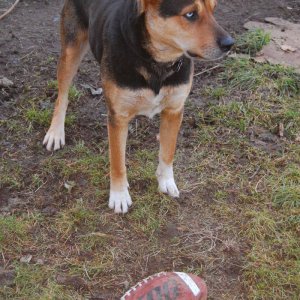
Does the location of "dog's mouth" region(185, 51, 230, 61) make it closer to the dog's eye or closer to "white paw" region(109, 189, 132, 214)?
the dog's eye

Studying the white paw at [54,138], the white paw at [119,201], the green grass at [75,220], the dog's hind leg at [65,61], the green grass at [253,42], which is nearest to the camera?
the green grass at [75,220]

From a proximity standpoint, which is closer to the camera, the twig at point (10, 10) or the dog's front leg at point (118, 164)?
the dog's front leg at point (118, 164)

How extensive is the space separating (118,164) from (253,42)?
8.75 feet

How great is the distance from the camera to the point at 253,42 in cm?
580

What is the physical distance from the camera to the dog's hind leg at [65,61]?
426cm

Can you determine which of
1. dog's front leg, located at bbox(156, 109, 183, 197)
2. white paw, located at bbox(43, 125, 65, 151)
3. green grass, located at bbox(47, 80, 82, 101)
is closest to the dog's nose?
dog's front leg, located at bbox(156, 109, 183, 197)

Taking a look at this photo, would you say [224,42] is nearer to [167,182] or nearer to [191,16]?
[191,16]

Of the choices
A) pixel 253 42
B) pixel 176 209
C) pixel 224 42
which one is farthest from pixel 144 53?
pixel 253 42

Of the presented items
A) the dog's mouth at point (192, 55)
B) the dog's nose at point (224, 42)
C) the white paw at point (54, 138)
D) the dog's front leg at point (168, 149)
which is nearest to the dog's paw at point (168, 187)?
the dog's front leg at point (168, 149)

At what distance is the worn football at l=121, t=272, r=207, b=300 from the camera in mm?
2965

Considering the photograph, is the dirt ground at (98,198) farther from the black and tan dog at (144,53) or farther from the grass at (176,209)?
the black and tan dog at (144,53)

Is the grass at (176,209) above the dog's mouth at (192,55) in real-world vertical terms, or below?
below

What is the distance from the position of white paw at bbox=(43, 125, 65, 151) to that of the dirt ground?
0.26 ft

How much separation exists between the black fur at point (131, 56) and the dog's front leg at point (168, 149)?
1.08 feet
